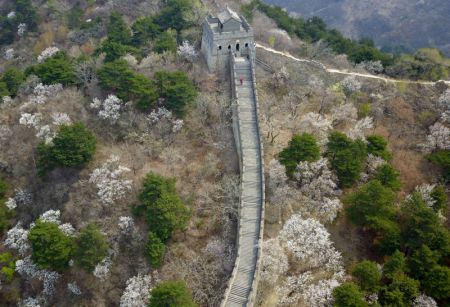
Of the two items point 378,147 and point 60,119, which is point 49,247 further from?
point 378,147

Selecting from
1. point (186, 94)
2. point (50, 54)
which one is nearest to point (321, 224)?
point (186, 94)

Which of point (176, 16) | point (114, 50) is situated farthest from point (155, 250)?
point (176, 16)

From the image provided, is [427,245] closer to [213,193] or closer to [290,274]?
[290,274]

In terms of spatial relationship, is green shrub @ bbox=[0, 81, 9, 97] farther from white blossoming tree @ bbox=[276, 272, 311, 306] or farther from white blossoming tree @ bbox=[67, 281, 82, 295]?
white blossoming tree @ bbox=[276, 272, 311, 306]

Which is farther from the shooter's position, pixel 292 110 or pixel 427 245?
pixel 292 110

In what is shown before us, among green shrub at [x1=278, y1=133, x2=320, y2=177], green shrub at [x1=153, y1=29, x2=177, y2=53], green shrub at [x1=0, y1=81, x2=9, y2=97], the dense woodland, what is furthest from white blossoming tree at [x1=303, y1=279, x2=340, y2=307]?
green shrub at [x1=0, y1=81, x2=9, y2=97]
